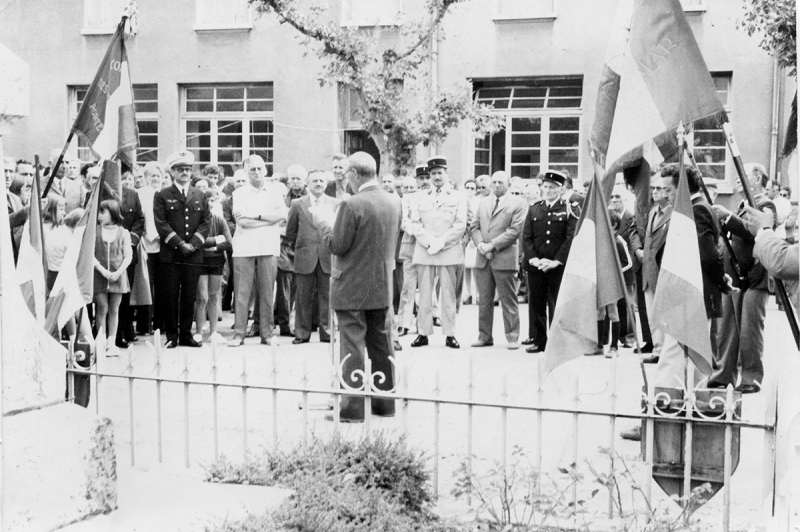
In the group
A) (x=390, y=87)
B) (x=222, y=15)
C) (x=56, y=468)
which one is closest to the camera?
(x=56, y=468)

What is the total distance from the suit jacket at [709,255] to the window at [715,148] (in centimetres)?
1348

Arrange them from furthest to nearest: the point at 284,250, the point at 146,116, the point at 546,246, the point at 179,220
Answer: the point at 146,116 < the point at 284,250 < the point at 179,220 < the point at 546,246

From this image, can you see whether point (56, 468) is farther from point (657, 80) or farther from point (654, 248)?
point (654, 248)

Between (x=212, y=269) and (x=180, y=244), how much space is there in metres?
0.65

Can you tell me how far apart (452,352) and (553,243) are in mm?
1593

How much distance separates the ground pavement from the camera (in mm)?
5820

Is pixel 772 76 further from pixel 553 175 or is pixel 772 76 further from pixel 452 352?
pixel 452 352

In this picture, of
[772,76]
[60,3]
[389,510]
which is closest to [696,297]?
[389,510]

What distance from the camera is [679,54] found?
5.29m

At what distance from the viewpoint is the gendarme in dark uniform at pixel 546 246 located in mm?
11539

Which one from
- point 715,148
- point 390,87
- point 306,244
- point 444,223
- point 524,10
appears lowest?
point 306,244

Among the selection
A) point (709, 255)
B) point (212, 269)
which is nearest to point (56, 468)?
point (709, 255)

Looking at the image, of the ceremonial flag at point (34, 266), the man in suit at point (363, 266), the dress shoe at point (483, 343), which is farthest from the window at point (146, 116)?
the ceremonial flag at point (34, 266)

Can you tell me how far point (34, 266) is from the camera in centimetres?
675
